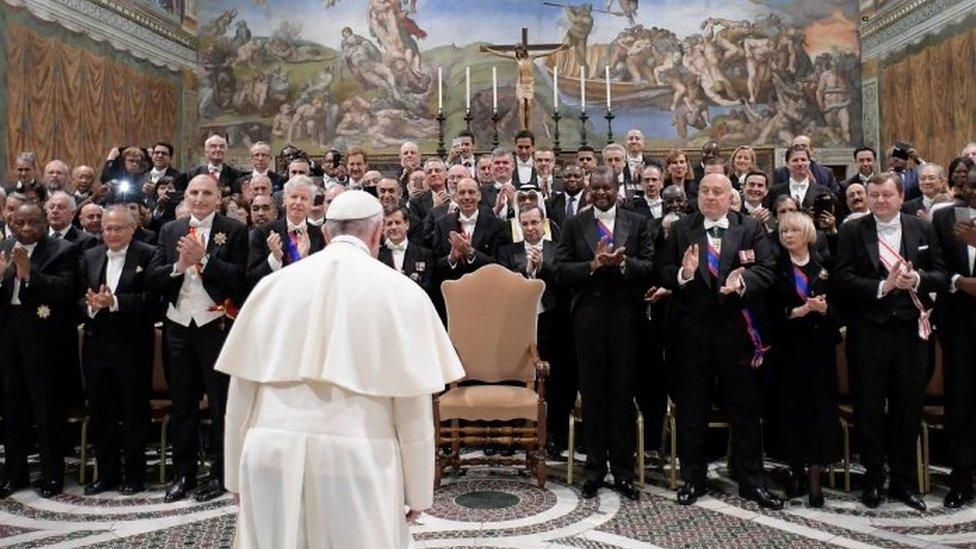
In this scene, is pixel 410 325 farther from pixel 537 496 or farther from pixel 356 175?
pixel 356 175

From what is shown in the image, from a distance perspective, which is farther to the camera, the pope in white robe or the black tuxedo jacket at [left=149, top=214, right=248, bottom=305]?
the black tuxedo jacket at [left=149, top=214, right=248, bottom=305]

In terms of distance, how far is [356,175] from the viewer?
8.74 meters

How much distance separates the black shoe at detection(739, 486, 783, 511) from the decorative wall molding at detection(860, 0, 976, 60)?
968 centimetres

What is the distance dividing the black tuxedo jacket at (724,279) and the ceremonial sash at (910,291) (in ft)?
2.24

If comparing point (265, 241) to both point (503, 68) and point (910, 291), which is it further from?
point (503, 68)

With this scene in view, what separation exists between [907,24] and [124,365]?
13570 mm

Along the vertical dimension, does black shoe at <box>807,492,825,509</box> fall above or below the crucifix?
below

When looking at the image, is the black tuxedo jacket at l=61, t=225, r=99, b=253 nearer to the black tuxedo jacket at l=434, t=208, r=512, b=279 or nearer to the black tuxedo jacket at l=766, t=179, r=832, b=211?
the black tuxedo jacket at l=434, t=208, r=512, b=279

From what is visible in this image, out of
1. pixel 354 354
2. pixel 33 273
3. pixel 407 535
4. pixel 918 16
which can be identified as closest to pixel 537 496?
pixel 407 535

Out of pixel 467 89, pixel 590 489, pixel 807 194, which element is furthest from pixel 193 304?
pixel 467 89

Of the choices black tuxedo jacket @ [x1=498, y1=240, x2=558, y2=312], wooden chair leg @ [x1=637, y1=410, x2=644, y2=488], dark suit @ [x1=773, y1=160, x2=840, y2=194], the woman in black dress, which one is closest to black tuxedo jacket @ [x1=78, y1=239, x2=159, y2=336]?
black tuxedo jacket @ [x1=498, y1=240, x2=558, y2=312]

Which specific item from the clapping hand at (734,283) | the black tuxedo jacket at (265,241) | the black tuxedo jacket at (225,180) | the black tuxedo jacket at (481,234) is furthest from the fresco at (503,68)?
the clapping hand at (734,283)

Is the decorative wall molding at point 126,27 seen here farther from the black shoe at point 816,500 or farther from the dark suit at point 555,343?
the black shoe at point 816,500

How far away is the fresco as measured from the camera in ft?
52.1
